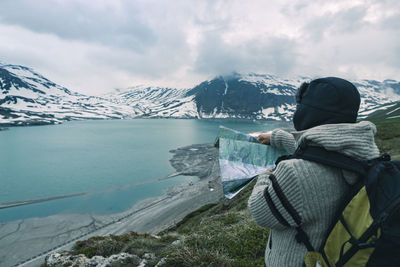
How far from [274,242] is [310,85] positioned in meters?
1.42

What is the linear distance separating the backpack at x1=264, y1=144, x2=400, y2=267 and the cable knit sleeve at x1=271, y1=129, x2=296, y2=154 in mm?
744

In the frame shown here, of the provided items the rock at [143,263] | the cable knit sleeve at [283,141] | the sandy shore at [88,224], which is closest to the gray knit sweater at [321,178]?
the cable knit sleeve at [283,141]

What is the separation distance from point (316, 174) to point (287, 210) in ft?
1.10

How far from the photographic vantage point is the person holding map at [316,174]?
1.44 m

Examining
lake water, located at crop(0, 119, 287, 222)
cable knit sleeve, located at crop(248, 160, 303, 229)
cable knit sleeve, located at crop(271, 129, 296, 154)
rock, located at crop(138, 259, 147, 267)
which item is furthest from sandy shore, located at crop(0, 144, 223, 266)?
cable knit sleeve, located at crop(248, 160, 303, 229)

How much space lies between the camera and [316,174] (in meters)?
1.45

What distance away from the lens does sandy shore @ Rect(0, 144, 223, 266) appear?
65.1 ft

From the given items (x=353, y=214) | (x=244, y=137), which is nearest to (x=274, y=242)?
(x=353, y=214)

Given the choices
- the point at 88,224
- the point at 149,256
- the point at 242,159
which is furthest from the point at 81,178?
the point at 242,159

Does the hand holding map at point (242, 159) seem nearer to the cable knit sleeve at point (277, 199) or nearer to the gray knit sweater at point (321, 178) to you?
the cable knit sleeve at point (277, 199)

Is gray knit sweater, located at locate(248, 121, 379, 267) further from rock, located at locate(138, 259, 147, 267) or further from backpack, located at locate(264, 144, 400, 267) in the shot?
rock, located at locate(138, 259, 147, 267)

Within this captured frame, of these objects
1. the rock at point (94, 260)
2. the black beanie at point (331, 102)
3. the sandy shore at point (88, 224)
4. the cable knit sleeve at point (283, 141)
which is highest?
the black beanie at point (331, 102)

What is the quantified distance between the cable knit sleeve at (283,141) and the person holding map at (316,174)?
0.53 m

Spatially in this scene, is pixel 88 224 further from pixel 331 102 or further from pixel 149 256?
pixel 331 102
